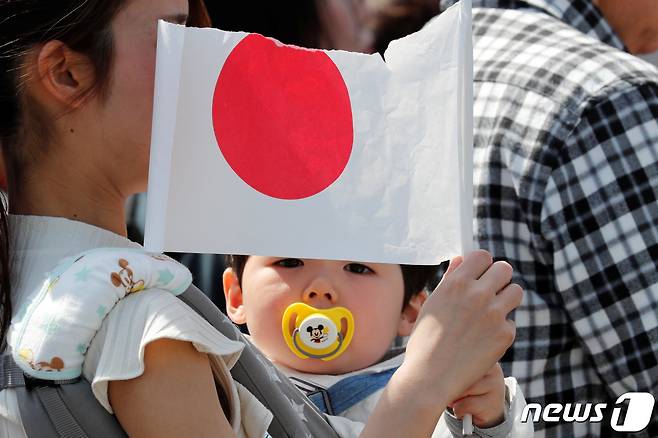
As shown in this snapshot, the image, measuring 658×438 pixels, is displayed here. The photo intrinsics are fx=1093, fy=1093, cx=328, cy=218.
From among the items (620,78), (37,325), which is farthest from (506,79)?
(37,325)

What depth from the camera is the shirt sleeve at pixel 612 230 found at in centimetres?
207

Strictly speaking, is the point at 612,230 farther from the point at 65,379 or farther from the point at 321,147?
the point at 65,379

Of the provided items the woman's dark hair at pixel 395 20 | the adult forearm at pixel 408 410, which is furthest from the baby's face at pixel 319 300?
the woman's dark hair at pixel 395 20

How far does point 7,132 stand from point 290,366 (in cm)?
75

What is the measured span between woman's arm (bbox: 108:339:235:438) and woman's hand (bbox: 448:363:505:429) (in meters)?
0.44

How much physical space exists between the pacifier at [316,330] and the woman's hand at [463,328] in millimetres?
454

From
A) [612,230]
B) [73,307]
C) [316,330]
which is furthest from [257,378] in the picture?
[612,230]

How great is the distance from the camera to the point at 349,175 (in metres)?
1.59

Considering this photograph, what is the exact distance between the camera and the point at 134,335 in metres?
1.33

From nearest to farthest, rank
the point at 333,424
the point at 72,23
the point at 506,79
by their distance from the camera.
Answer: the point at 72,23 < the point at 333,424 < the point at 506,79

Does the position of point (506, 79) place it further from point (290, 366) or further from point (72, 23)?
point (72, 23)

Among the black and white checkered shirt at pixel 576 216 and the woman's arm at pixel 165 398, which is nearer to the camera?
the woman's arm at pixel 165 398

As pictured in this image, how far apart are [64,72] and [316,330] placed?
722 millimetres

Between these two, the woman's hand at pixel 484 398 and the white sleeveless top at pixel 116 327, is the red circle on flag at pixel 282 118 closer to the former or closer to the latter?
the white sleeveless top at pixel 116 327
